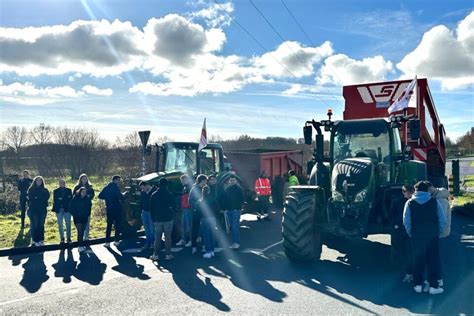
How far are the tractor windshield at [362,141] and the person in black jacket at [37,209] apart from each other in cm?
690

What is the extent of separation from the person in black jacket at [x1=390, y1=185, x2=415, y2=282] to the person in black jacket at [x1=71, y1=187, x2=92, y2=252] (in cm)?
669

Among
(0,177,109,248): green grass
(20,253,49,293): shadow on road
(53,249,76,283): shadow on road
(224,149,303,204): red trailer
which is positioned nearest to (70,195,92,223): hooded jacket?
(53,249,76,283): shadow on road

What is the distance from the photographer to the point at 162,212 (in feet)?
28.9

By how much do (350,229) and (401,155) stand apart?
2192mm

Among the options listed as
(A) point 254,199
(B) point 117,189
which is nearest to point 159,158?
(B) point 117,189

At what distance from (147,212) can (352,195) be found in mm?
4657

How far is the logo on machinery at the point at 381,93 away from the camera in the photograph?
12445 millimetres

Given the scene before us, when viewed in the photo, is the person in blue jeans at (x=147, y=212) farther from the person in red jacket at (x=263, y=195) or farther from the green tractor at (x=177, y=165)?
the person in red jacket at (x=263, y=195)

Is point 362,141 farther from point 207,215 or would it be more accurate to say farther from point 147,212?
point 147,212

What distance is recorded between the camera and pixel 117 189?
10.5 metres

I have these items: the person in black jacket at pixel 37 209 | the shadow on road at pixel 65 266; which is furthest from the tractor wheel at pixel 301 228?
the person in black jacket at pixel 37 209

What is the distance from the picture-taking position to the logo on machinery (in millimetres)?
12445

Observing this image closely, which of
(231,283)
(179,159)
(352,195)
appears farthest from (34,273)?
(352,195)

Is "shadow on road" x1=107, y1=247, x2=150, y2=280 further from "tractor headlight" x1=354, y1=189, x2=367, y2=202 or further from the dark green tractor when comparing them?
"tractor headlight" x1=354, y1=189, x2=367, y2=202
